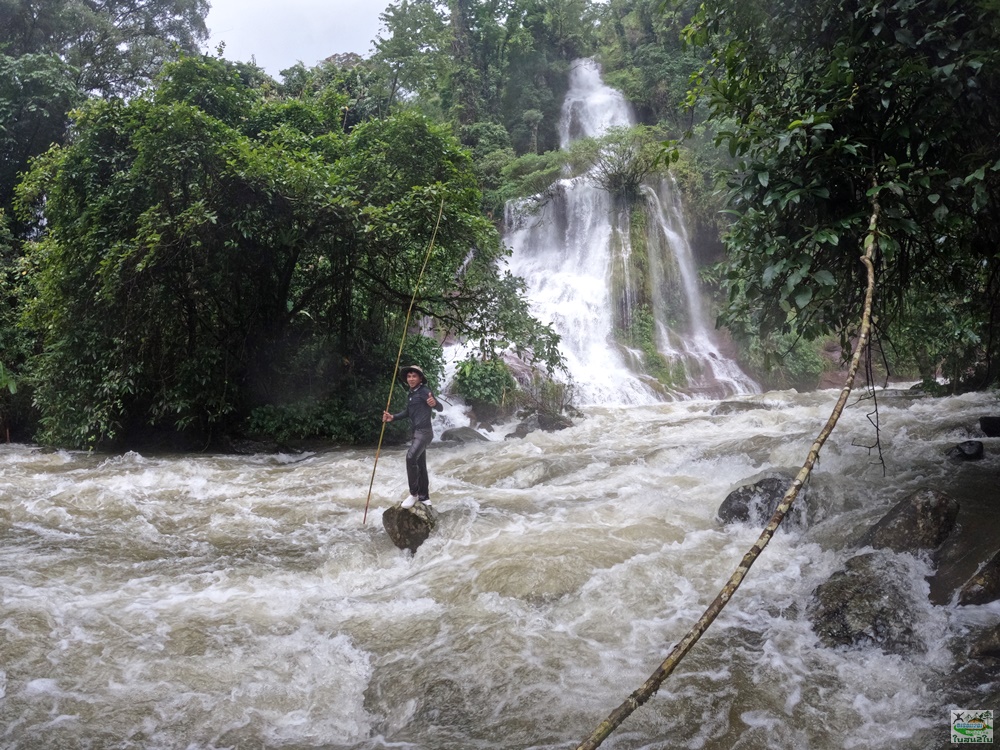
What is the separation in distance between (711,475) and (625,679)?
4.72 metres

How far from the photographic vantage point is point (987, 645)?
3.68 metres

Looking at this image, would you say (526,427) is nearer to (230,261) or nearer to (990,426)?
(230,261)

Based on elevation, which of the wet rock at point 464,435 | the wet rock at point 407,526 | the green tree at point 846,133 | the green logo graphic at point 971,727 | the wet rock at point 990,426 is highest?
the green tree at point 846,133

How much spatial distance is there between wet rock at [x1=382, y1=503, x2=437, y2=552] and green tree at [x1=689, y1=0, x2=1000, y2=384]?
3232mm

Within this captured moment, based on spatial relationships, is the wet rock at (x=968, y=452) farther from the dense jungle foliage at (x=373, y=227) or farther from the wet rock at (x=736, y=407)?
the wet rock at (x=736, y=407)

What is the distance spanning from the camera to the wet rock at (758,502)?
6.05 m

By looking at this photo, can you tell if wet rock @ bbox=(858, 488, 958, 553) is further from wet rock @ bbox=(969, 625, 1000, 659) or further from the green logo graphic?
the green logo graphic

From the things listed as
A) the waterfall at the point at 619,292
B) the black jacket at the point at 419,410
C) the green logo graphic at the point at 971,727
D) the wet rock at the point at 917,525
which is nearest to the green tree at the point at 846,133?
the wet rock at the point at 917,525

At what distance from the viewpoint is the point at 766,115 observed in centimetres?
488

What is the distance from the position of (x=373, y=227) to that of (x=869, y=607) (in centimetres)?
805

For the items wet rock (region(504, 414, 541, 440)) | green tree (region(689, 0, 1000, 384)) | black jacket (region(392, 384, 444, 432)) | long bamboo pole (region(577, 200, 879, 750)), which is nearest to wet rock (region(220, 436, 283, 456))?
wet rock (region(504, 414, 541, 440))

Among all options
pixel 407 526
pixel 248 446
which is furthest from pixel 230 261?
pixel 407 526

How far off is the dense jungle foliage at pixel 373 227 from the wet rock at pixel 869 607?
5.23ft

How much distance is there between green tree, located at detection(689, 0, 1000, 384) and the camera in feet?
14.0
